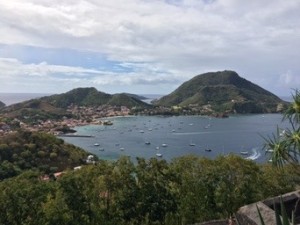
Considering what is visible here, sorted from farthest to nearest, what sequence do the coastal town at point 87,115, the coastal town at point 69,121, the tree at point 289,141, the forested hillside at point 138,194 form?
the coastal town at point 87,115 < the coastal town at point 69,121 < the forested hillside at point 138,194 < the tree at point 289,141

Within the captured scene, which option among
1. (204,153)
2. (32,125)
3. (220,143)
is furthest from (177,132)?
(32,125)

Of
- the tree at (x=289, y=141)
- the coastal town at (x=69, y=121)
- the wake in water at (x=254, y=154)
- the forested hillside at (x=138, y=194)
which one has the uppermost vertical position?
the tree at (x=289, y=141)

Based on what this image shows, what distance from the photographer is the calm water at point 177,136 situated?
92.6m

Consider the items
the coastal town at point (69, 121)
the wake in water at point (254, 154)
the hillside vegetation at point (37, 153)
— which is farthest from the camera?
the coastal town at point (69, 121)


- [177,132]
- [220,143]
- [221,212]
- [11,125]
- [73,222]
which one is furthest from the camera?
[177,132]

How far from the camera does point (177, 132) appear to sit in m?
126

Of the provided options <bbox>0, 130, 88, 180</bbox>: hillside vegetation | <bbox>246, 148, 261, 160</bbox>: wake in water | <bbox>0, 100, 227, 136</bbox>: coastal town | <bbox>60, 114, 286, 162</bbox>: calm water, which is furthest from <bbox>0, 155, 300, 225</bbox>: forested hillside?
<bbox>0, 100, 227, 136</bbox>: coastal town

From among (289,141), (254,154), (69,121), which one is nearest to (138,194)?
(289,141)

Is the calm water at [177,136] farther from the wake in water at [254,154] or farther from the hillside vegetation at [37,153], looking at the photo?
the hillside vegetation at [37,153]

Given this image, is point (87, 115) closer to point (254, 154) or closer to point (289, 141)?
point (254, 154)

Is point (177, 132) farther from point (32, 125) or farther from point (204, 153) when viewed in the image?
point (32, 125)

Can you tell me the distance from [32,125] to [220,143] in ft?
200

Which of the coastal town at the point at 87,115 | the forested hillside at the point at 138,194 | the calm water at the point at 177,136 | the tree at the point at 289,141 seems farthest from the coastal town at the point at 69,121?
the tree at the point at 289,141

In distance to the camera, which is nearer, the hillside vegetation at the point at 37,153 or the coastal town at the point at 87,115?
the hillside vegetation at the point at 37,153
